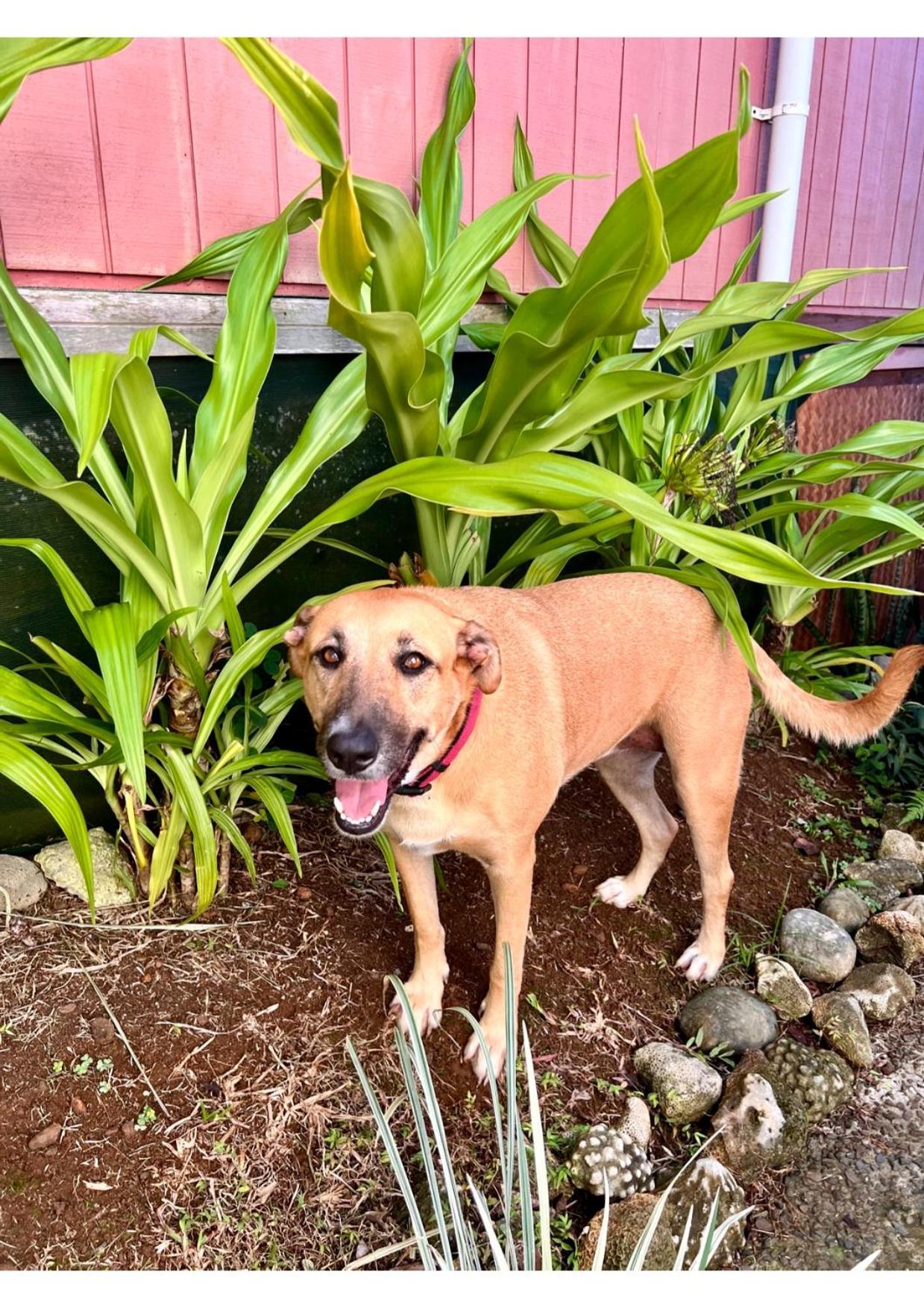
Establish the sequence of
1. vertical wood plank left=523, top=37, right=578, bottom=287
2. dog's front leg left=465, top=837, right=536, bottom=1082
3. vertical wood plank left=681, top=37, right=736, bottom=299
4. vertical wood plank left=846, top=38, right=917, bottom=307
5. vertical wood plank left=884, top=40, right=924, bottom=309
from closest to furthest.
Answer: dog's front leg left=465, top=837, right=536, bottom=1082, vertical wood plank left=523, top=37, right=578, bottom=287, vertical wood plank left=681, top=37, right=736, bottom=299, vertical wood plank left=846, top=38, right=917, bottom=307, vertical wood plank left=884, top=40, right=924, bottom=309

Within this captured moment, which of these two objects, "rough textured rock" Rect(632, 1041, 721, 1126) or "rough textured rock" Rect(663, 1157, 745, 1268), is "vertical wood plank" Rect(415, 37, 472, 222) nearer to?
"rough textured rock" Rect(632, 1041, 721, 1126)

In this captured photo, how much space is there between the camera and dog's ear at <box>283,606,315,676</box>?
81.7 inches

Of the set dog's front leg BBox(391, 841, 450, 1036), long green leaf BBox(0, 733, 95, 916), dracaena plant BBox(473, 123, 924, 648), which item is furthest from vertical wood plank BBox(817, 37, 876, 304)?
long green leaf BBox(0, 733, 95, 916)

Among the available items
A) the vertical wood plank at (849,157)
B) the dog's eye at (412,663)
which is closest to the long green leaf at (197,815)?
the dog's eye at (412,663)

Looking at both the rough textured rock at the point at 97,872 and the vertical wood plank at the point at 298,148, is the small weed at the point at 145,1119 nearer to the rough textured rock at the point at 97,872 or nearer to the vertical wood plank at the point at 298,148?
the rough textured rock at the point at 97,872

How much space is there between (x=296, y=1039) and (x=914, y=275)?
6074 mm

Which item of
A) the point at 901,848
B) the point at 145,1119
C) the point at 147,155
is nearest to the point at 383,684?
the point at 145,1119

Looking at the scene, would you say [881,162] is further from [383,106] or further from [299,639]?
[299,639]

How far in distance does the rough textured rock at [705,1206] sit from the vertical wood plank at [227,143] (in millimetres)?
3045

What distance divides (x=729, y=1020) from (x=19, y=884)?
2146 millimetres

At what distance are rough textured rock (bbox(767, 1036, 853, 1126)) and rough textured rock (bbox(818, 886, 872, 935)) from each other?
0.74m

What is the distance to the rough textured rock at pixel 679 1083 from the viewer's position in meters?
2.23

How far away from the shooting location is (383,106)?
2.98 m

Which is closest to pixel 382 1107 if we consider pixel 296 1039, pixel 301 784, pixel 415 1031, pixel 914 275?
pixel 296 1039
